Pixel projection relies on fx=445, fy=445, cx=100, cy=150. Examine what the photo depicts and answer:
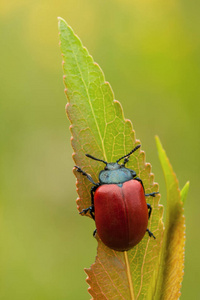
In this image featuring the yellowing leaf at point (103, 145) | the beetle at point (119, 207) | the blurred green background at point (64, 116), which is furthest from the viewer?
the blurred green background at point (64, 116)

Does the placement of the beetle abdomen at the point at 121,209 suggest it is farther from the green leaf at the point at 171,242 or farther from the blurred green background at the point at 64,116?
the blurred green background at the point at 64,116

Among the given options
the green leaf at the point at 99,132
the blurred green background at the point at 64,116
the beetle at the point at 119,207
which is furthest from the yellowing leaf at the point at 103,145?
the blurred green background at the point at 64,116

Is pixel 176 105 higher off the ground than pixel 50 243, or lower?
higher

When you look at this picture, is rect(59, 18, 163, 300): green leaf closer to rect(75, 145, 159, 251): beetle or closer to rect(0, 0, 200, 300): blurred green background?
rect(75, 145, 159, 251): beetle

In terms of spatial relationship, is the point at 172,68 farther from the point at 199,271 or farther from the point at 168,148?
the point at 199,271

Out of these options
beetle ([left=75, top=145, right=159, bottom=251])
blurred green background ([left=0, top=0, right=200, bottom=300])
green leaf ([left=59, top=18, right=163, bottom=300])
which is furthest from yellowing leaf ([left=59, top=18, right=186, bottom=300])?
blurred green background ([left=0, top=0, right=200, bottom=300])

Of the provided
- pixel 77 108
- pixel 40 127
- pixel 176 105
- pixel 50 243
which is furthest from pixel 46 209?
pixel 77 108
